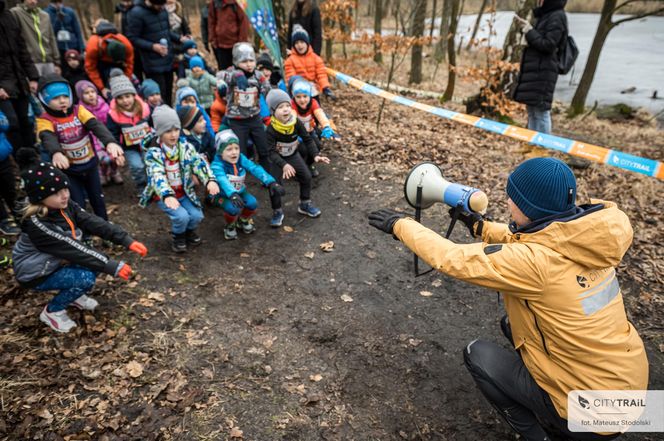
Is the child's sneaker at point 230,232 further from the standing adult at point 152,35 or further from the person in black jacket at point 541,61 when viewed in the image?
the person in black jacket at point 541,61

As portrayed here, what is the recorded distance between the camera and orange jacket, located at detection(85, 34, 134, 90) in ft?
22.5

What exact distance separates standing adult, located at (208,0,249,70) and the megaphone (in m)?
7.11

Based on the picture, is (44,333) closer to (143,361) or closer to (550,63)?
(143,361)

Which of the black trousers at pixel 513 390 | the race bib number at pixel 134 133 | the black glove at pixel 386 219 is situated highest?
the black glove at pixel 386 219

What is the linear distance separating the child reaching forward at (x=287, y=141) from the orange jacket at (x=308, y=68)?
231 centimetres

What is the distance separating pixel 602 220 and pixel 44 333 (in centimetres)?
468

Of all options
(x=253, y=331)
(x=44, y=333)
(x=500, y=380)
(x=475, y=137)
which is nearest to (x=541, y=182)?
(x=500, y=380)

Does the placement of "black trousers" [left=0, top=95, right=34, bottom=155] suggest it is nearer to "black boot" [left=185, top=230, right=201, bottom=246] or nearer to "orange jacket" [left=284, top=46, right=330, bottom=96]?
"black boot" [left=185, top=230, right=201, bottom=246]

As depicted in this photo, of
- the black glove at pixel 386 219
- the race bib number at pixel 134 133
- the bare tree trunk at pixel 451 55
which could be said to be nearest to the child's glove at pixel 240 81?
the race bib number at pixel 134 133

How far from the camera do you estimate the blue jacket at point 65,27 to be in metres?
7.74

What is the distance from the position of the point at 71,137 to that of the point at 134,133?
98 cm

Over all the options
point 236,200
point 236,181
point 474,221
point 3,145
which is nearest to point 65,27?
point 3,145

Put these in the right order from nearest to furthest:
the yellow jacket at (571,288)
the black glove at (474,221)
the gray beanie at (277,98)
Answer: the yellow jacket at (571,288) → the black glove at (474,221) → the gray beanie at (277,98)

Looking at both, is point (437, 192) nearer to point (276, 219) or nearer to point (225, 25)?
point (276, 219)
